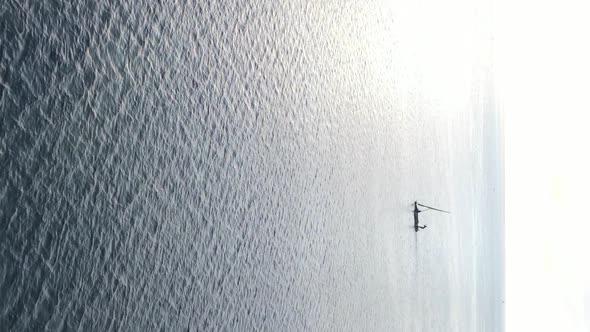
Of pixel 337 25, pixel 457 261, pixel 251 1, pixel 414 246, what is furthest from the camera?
pixel 457 261

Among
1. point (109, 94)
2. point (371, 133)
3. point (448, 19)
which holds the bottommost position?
point (109, 94)

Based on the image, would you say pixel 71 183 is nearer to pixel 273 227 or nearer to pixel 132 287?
pixel 132 287

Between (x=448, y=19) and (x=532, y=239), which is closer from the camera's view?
(x=448, y=19)

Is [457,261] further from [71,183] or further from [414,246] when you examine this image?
[71,183]

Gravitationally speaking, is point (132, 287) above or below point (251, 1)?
below

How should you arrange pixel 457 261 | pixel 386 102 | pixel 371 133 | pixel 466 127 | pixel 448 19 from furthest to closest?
pixel 466 127
pixel 457 261
pixel 448 19
pixel 386 102
pixel 371 133

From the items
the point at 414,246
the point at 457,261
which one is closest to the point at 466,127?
the point at 457,261
